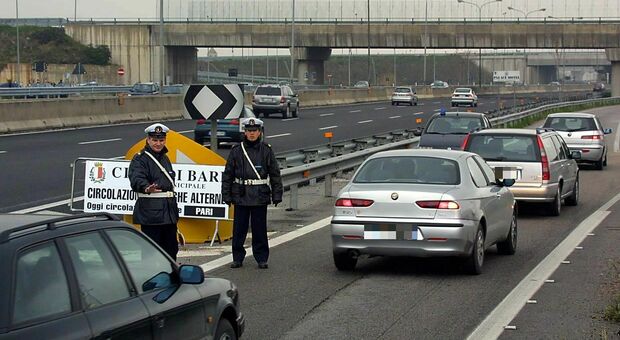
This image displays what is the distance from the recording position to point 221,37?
99750 mm

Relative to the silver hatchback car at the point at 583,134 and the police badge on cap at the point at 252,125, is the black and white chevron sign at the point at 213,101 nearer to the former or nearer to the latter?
the police badge on cap at the point at 252,125

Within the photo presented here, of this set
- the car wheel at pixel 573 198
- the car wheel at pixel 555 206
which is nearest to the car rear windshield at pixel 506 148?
the car wheel at pixel 555 206

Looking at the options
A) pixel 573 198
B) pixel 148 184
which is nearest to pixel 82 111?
pixel 573 198

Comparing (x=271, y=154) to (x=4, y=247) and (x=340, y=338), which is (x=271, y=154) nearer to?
(x=340, y=338)

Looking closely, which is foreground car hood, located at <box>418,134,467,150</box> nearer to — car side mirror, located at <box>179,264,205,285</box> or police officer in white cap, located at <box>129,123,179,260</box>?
police officer in white cap, located at <box>129,123,179,260</box>

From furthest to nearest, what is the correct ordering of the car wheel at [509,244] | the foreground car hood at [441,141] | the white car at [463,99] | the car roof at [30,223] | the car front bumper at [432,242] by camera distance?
the white car at [463,99] < the foreground car hood at [441,141] < the car wheel at [509,244] < the car front bumper at [432,242] < the car roof at [30,223]

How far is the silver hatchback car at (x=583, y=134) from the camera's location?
30125 millimetres

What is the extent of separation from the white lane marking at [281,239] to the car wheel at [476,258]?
9.30 ft

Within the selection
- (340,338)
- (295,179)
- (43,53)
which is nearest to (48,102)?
(295,179)

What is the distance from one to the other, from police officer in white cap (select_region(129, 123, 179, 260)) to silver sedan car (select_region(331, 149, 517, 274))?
2.17 meters

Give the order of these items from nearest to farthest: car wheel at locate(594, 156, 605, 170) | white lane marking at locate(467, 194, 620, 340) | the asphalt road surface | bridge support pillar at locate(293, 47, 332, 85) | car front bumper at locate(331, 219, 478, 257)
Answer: white lane marking at locate(467, 194, 620, 340) → car front bumper at locate(331, 219, 478, 257) → the asphalt road surface → car wheel at locate(594, 156, 605, 170) → bridge support pillar at locate(293, 47, 332, 85)

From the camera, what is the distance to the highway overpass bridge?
3824 inches

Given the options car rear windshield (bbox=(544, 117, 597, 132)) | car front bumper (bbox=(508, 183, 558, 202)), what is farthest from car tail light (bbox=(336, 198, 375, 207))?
car rear windshield (bbox=(544, 117, 597, 132))

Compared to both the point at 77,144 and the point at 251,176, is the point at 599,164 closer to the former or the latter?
the point at 77,144
